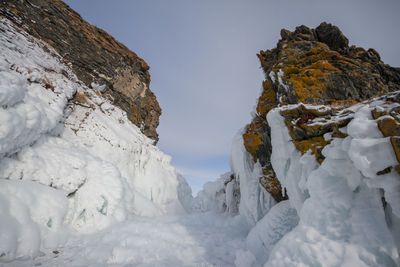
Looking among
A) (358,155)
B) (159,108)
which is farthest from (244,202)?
(159,108)

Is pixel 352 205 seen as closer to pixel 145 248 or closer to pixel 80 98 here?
pixel 145 248

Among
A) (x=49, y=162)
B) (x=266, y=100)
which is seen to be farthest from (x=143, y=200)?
(x=266, y=100)

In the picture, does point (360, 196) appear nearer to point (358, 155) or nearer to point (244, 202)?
point (358, 155)

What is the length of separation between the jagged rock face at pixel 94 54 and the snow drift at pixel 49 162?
9.31 ft

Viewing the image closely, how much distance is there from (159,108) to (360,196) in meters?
23.4

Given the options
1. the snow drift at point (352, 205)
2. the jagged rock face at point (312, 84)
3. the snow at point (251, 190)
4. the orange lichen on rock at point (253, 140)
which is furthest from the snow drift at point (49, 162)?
the jagged rock face at point (312, 84)

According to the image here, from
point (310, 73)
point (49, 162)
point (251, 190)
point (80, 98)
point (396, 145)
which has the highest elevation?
point (80, 98)

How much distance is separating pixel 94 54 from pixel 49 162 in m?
15.3

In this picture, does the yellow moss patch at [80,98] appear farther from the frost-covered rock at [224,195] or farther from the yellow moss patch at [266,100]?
the frost-covered rock at [224,195]

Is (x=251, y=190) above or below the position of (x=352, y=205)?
above

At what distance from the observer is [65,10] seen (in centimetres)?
1648

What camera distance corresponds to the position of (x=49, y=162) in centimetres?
596

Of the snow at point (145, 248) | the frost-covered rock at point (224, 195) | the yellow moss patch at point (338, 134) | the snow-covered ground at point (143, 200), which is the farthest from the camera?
the frost-covered rock at point (224, 195)

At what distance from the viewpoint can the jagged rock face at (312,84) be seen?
14.9ft
